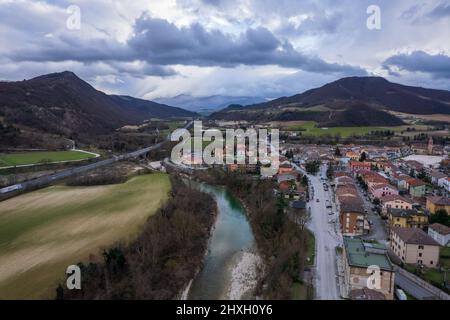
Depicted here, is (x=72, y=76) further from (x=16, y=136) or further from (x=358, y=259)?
(x=358, y=259)

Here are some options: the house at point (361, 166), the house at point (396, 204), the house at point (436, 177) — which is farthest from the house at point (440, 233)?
the house at point (361, 166)

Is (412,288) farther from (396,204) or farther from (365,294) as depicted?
(396,204)

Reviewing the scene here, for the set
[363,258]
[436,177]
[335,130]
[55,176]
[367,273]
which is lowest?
[367,273]

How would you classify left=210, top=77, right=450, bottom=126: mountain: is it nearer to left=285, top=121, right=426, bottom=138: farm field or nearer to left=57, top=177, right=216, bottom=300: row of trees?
left=285, top=121, right=426, bottom=138: farm field

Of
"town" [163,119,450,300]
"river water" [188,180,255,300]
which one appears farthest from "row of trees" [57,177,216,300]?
"town" [163,119,450,300]

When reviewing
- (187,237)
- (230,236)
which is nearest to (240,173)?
(230,236)

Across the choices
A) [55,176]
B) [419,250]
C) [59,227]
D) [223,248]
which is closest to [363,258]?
[419,250]

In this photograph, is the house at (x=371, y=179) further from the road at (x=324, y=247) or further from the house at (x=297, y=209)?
the house at (x=297, y=209)
